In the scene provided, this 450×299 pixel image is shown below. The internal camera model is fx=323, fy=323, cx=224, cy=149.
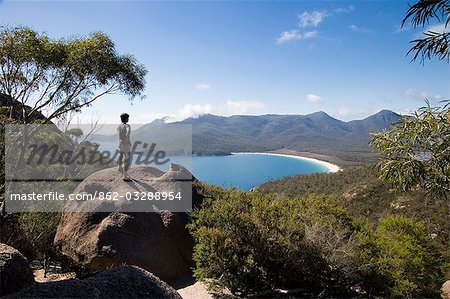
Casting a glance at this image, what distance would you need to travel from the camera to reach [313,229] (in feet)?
34.9

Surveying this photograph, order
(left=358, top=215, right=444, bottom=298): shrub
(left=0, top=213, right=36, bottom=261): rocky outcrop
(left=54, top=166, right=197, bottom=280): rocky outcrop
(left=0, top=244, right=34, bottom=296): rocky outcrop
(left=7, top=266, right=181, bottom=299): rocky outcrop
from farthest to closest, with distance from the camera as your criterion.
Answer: (left=0, top=213, right=36, bottom=261): rocky outcrop, (left=358, top=215, right=444, bottom=298): shrub, (left=54, top=166, right=197, bottom=280): rocky outcrop, (left=0, top=244, right=34, bottom=296): rocky outcrop, (left=7, top=266, right=181, bottom=299): rocky outcrop

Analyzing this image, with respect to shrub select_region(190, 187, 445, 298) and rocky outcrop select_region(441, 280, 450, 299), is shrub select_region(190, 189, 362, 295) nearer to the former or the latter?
shrub select_region(190, 187, 445, 298)

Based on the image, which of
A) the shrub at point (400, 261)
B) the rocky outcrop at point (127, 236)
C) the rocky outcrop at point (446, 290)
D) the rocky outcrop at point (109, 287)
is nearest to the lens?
the rocky outcrop at point (109, 287)

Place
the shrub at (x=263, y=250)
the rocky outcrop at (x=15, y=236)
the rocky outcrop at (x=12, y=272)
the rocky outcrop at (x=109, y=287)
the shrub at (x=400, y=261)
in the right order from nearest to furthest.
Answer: the rocky outcrop at (x=109, y=287), the rocky outcrop at (x=12, y=272), the shrub at (x=263, y=250), the shrub at (x=400, y=261), the rocky outcrop at (x=15, y=236)

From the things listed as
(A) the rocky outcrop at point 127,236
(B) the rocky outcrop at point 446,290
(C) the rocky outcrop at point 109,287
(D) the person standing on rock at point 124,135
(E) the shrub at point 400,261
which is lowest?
(B) the rocky outcrop at point 446,290

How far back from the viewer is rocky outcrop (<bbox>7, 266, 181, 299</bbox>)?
4320 millimetres

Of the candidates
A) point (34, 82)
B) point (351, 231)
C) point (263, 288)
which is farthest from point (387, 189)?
point (34, 82)

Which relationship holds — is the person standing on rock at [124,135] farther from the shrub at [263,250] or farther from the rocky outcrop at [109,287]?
the rocky outcrop at [109,287]

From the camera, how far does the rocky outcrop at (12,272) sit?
14.8 ft

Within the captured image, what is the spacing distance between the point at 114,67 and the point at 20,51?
12.0 feet

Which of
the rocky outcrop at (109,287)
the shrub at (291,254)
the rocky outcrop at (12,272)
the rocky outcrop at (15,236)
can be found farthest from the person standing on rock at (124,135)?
the rocky outcrop at (12,272)

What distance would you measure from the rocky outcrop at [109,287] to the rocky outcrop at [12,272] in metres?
0.36

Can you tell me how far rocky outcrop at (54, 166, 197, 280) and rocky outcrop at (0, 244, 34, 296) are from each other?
554 centimetres

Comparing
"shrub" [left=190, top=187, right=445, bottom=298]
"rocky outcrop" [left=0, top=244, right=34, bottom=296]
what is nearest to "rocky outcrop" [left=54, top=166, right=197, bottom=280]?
"shrub" [left=190, top=187, right=445, bottom=298]
